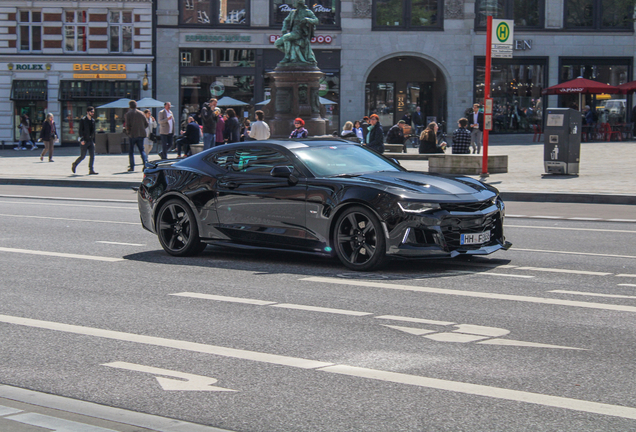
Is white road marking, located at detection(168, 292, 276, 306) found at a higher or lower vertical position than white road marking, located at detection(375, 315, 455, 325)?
lower

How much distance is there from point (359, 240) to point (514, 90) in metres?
37.1

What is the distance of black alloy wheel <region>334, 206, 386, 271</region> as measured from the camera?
880 cm

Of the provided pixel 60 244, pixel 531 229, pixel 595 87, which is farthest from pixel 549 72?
pixel 60 244

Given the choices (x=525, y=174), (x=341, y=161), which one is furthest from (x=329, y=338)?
(x=525, y=174)

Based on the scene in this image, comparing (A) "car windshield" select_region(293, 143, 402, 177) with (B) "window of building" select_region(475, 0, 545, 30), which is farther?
(B) "window of building" select_region(475, 0, 545, 30)

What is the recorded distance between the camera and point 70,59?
145 ft

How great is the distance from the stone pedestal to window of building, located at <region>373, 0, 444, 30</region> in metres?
16.8

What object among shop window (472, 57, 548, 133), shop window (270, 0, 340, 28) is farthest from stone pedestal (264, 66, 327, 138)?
shop window (472, 57, 548, 133)

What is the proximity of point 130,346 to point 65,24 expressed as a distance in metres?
41.2

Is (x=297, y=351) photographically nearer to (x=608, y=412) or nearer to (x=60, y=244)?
(x=608, y=412)

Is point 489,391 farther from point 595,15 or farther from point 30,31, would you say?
point 30,31

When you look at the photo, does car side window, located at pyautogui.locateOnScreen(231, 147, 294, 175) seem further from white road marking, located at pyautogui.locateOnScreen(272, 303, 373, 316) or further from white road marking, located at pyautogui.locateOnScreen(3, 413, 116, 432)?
white road marking, located at pyautogui.locateOnScreen(3, 413, 116, 432)

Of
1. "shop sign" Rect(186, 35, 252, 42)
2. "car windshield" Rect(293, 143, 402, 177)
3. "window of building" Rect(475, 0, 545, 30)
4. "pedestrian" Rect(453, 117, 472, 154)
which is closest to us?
"car windshield" Rect(293, 143, 402, 177)

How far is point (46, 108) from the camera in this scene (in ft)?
146
